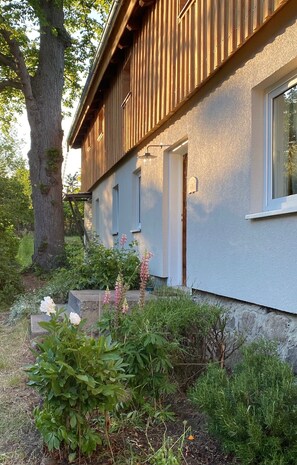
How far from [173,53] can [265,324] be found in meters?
4.17

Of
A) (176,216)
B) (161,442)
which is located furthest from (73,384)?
(176,216)

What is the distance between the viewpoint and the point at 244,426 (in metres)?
2.31

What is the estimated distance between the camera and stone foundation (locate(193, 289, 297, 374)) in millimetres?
3514

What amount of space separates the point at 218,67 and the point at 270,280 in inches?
94.9

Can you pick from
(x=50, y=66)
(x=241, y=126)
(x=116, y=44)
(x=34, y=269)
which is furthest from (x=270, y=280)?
(x=50, y=66)

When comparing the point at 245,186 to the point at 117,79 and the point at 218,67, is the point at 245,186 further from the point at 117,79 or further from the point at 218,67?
the point at 117,79

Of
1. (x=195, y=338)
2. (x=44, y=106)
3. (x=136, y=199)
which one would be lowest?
(x=195, y=338)

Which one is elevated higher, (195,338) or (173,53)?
(173,53)

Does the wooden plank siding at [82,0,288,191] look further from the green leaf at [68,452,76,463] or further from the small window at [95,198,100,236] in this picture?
the small window at [95,198,100,236]

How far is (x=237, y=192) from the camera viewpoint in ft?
14.7

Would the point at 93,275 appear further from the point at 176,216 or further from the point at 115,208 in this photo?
the point at 115,208

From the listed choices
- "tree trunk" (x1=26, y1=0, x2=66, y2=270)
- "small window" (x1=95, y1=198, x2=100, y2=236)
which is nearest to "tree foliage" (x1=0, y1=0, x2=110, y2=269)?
"tree trunk" (x1=26, y1=0, x2=66, y2=270)

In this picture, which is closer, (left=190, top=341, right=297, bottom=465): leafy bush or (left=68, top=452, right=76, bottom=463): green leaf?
(left=190, top=341, right=297, bottom=465): leafy bush

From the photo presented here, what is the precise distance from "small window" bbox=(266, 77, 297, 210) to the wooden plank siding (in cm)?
64
